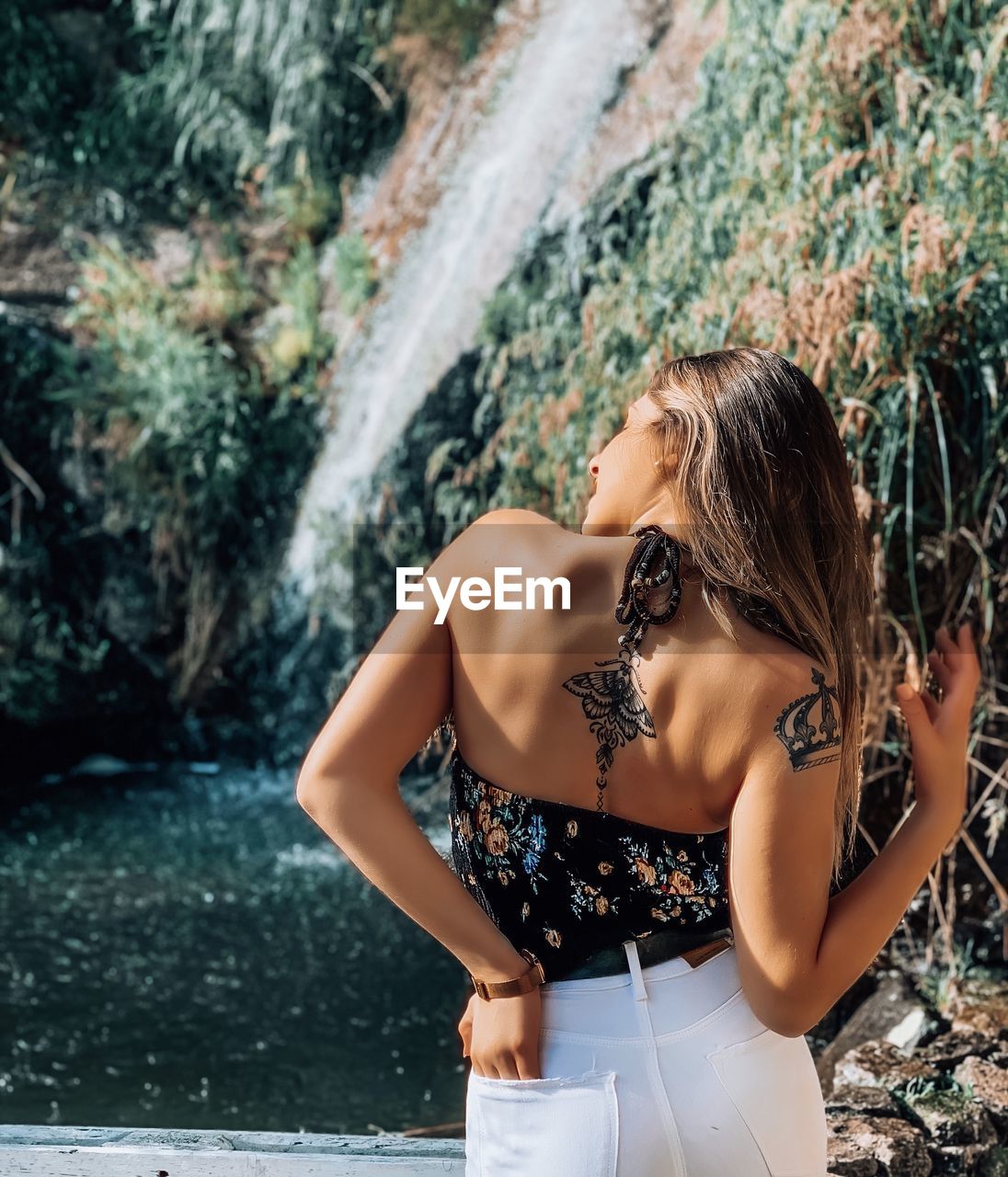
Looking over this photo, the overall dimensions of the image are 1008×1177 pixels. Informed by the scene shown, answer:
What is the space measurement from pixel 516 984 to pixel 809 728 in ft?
1.06

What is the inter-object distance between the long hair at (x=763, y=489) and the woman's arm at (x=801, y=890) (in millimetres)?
87

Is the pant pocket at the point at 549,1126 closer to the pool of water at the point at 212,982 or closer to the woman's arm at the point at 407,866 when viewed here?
the woman's arm at the point at 407,866

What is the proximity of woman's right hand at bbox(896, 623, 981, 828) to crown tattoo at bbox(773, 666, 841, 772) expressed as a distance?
0.14 m

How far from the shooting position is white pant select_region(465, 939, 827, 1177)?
96cm


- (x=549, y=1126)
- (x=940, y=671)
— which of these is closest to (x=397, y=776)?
(x=549, y=1126)

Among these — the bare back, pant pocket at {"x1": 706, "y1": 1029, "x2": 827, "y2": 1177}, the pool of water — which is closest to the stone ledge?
pant pocket at {"x1": 706, "y1": 1029, "x2": 827, "y2": 1177}

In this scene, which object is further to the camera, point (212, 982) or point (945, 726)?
point (212, 982)

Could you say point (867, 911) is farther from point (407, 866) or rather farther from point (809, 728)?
point (407, 866)

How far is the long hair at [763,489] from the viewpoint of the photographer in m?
0.97

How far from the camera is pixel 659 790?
1014 mm

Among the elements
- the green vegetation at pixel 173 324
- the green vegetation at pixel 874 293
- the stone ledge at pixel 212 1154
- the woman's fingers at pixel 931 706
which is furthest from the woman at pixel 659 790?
the green vegetation at pixel 173 324

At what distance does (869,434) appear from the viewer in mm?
2822

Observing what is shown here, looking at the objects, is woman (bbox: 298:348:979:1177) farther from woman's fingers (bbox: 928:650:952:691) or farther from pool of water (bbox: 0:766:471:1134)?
pool of water (bbox: 0:766:471:1134)

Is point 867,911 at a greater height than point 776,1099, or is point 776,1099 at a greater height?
point 867,911
